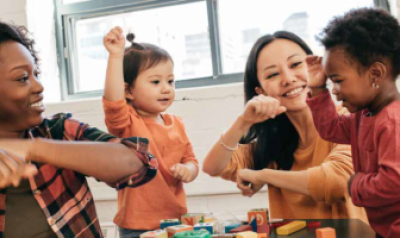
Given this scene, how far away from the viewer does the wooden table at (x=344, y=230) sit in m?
0.83

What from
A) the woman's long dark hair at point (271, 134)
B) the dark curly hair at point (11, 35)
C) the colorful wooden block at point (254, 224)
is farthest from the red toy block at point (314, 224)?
the dark curly hair at point (11, 35)

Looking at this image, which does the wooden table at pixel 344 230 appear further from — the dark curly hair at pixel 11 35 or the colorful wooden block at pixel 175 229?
the dark curly hair at pixel 11 35

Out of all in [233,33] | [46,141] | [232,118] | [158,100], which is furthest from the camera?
[233,33]

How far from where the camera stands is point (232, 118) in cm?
204

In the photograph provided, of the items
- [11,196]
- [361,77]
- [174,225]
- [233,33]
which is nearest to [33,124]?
[11,196]

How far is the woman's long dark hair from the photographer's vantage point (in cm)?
139

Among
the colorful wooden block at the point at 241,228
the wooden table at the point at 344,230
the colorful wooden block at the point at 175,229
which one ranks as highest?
the colorful wooden block at the point at 175,229

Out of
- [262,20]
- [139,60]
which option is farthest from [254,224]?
[262,20]

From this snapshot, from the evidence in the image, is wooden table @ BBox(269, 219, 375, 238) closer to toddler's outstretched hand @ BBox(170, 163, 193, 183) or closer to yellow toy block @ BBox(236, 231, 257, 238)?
yellow toy block @ BBox(236, 231, 257, 238)

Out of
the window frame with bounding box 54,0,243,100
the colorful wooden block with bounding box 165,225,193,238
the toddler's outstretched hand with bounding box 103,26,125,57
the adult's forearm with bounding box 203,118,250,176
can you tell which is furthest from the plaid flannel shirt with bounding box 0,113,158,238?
the window frame with bounding box 54,0,243,100

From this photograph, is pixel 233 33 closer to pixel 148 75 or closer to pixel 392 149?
pixel 148 75

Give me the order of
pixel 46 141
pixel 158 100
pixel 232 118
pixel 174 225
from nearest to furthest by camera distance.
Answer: pixel 46 141 → pixel 174 225 → pixel 158 100 → pixel 232 118

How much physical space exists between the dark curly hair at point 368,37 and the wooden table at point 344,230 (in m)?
0.34

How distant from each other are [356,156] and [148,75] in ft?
2.25
